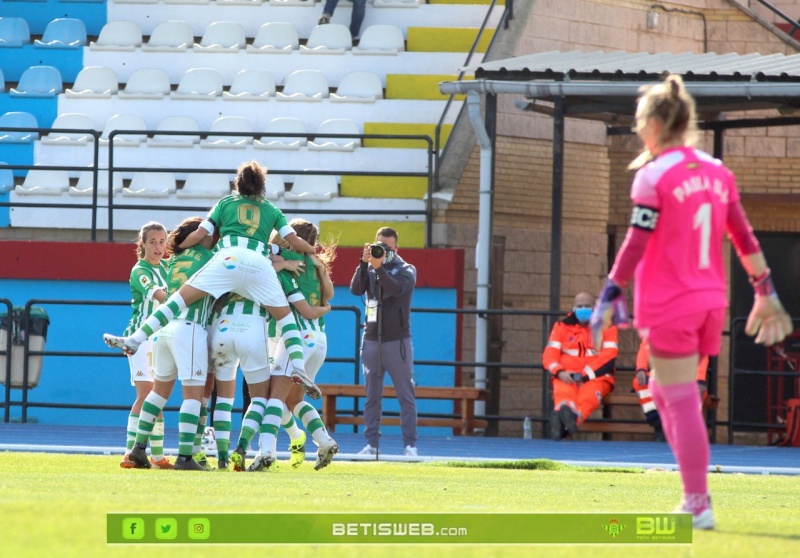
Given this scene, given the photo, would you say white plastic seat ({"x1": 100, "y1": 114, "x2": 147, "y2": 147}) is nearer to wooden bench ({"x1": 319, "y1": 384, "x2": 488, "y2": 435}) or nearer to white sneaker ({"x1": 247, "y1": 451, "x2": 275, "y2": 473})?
wooden bench ({"x1": 319, "y1": 384, "x2": 488, "y2": 435})

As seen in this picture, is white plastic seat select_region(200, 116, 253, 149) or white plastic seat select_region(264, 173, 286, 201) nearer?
white plastic seat select_region(264, 173, 286, 201)

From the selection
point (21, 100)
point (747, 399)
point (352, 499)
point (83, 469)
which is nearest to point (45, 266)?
point (21, 100)

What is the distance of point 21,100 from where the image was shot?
18812 millimetres

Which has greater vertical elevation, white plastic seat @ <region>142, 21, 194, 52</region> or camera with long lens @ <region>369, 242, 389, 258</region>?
white plastic seat @ <region>142, 21, 194, 52</region>

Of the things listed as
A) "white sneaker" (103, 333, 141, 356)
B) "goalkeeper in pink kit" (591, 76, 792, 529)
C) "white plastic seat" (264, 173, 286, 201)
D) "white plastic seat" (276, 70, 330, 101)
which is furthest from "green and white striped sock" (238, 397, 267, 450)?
"white plastic seat" (276, 70, 330, 101)

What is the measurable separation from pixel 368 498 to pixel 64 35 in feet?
47.4

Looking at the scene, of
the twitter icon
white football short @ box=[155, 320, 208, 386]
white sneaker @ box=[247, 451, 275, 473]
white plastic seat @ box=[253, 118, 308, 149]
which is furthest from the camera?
white plastic seat @ box=[253, 118, 308, 149]

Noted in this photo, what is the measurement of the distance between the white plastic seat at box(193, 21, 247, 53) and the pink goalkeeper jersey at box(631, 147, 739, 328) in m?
14.3

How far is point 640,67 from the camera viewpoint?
48.4ft

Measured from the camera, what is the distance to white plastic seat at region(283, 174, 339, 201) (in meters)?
17.1

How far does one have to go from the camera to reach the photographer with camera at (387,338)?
40.3 ft

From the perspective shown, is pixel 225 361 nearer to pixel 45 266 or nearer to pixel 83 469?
pixel 83 469

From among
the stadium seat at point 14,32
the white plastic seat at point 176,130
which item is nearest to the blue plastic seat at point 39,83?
the stadium seat at point 14,32

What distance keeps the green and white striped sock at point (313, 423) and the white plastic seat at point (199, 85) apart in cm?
931
